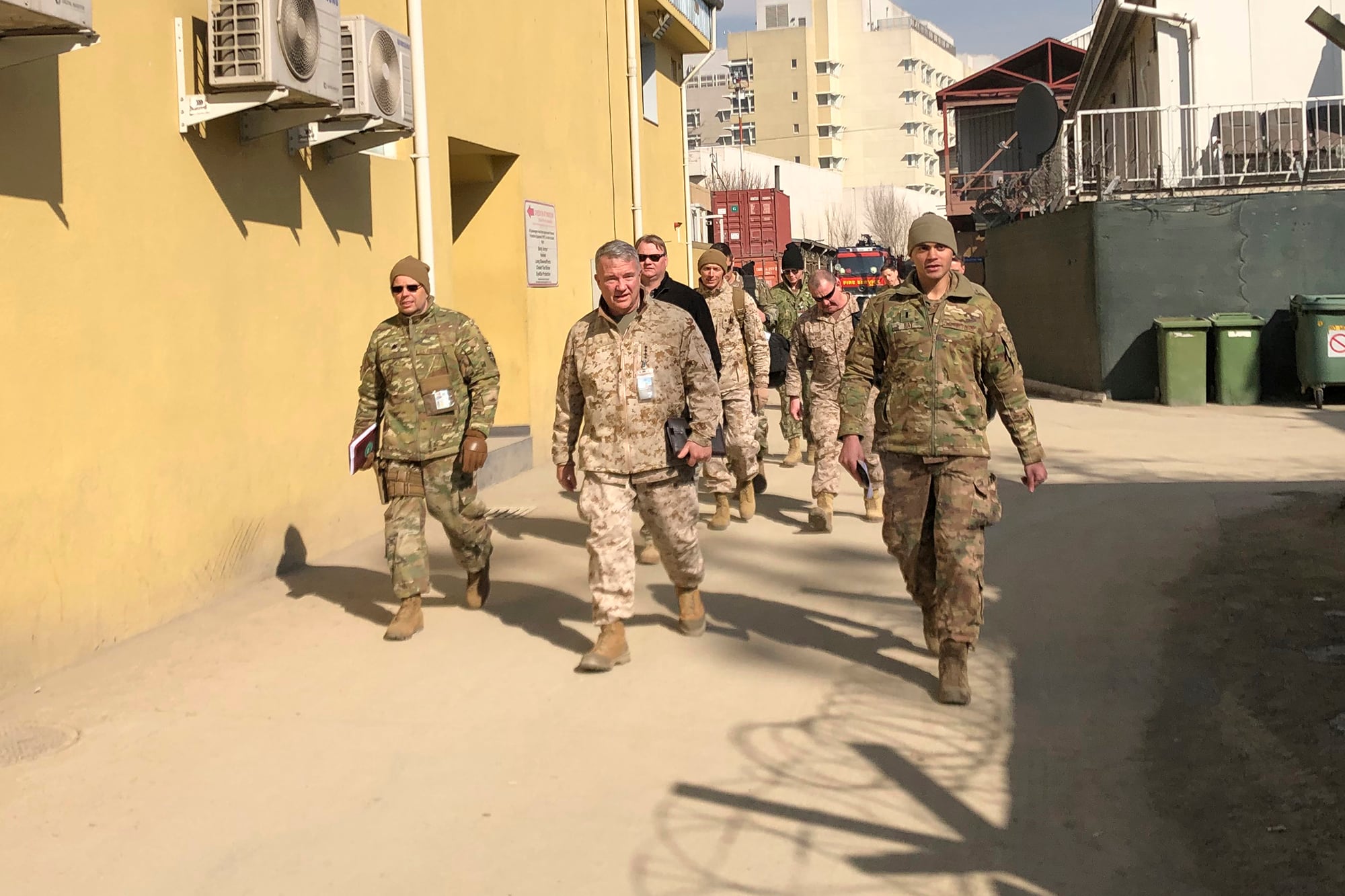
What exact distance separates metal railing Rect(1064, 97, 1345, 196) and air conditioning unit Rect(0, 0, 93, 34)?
14701mm

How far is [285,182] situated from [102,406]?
2.54 meters

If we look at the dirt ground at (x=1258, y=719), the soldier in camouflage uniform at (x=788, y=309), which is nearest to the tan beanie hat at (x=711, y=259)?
the soldier in camouflage uniform at (x=788, y=309)

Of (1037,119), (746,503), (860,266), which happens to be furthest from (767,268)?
(746,503)

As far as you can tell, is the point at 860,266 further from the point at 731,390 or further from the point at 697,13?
the point at 731,390

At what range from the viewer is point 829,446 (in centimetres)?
1007

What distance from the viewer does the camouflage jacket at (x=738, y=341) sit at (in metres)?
9.80

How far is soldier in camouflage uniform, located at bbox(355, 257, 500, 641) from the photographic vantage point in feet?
23.3

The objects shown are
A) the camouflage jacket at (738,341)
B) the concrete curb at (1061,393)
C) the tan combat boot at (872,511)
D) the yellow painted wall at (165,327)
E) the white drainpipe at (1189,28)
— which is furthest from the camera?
the white drainpipe at (1189,28)

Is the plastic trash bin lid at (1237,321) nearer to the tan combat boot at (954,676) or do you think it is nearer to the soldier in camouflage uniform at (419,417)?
the soldier in camouflage uniform at (419,417)

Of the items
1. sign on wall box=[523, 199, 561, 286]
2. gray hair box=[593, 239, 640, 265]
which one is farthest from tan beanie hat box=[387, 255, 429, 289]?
sign on wall box=[523, 199, 561, 286]

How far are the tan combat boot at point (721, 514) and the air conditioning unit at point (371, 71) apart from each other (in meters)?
3.31

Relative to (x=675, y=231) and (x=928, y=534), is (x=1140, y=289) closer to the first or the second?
(x=675, y=231)

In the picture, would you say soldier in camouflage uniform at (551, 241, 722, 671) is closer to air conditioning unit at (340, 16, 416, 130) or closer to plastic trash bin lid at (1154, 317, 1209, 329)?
air conditioning unit at (340, 16, 416, 130)

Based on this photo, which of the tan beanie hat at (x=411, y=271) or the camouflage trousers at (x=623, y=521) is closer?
the camouflage trousers at (x=623, y=521)
